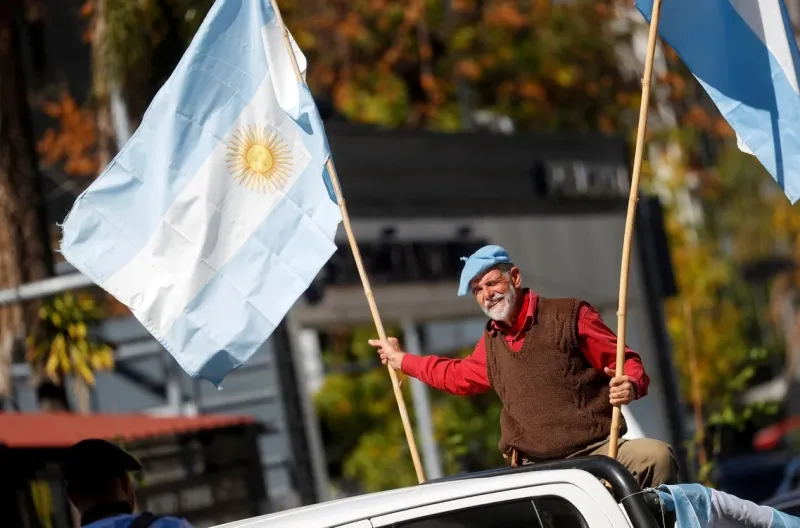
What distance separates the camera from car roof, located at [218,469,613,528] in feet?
14.7

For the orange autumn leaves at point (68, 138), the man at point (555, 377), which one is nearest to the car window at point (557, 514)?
the man at point (555, 377)

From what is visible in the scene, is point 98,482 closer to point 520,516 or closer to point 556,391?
point 520,516

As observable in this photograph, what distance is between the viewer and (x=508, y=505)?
4582 mm

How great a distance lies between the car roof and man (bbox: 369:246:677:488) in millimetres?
617

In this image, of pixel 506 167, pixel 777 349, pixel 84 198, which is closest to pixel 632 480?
pixel 84 198

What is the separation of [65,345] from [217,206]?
3.35m

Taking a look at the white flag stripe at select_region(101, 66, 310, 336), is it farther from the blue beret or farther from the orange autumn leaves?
the orange autumn leaves

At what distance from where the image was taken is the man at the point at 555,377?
534 centimetres

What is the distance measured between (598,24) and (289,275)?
1757cm

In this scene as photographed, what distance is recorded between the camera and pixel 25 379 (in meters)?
10.7

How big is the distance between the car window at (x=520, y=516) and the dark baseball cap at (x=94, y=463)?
1.14 metres

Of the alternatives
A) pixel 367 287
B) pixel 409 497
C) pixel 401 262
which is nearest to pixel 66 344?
pixel 367 287

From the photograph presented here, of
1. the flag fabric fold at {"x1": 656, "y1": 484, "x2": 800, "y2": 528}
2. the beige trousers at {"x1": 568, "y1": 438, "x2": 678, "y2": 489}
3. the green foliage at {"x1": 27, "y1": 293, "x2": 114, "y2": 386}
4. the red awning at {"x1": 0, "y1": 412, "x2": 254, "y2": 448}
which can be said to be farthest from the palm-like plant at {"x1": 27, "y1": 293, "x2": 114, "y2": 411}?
the flag fabric fold at {"x1": 656, "y1": 484, "x2": 800, "y2": 528}

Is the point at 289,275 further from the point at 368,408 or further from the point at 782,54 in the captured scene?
the point at 368,408
